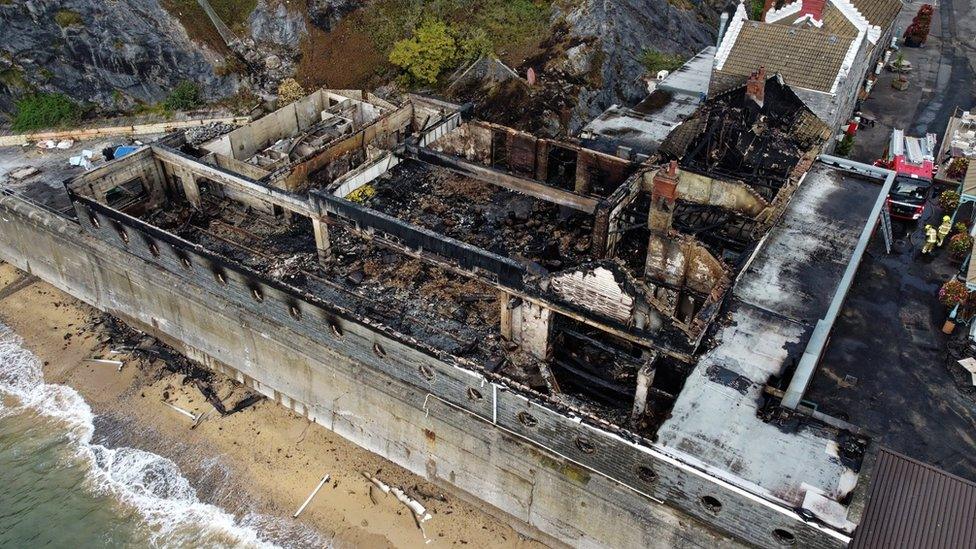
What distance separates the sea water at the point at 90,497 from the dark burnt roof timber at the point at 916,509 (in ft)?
52.4

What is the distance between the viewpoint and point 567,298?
19078 mm

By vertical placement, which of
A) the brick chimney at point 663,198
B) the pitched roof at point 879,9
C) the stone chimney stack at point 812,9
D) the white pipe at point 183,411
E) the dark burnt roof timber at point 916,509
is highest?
the stone chimney stack at point 812,9

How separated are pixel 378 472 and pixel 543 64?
26246mm

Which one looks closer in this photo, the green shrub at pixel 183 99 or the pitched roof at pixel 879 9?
the pitched roof at pixel 879 9

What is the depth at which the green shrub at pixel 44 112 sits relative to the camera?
1533 inches

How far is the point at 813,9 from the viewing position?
33375 mm

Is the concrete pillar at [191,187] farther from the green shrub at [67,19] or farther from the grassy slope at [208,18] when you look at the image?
the green shrub at [67,19]

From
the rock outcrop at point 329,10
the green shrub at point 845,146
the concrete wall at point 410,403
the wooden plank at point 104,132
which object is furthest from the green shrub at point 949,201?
the rock outcrop at point 329,10

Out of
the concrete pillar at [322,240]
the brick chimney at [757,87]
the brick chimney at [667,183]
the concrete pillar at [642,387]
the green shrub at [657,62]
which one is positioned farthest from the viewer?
the green shrub at [657,62]

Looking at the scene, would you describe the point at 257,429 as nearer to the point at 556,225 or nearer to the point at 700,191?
the point at 556,225

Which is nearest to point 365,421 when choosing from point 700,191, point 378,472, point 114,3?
point 378,472

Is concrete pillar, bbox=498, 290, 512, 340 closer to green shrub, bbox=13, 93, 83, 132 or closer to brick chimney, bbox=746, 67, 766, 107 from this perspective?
brick chimney, bbox=746, 67, 766, 107

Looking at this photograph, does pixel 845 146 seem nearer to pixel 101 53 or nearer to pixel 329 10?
pixel 329 10

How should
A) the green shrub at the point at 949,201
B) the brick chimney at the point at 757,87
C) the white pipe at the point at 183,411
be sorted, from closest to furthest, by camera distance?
1. the white pipe at the point at 183,411
2. the brick chimney at the point at 757,87
3. the green shrub at the point at 949,201
